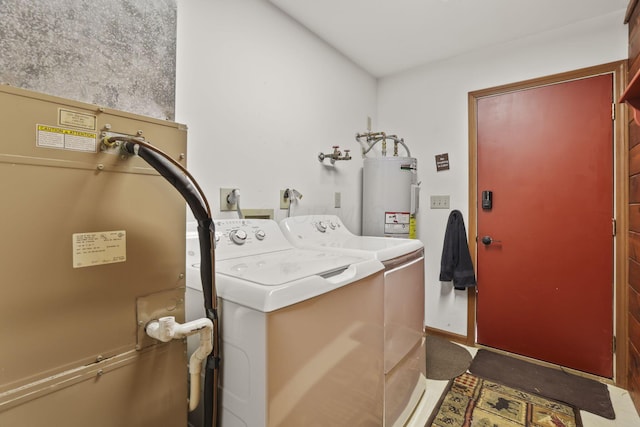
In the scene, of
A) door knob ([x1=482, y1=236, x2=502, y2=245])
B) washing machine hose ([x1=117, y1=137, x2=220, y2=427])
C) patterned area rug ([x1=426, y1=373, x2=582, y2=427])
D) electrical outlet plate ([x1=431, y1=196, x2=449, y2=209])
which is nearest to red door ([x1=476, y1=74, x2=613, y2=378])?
door knob ([x1=482, y1=236, x2=502, y2=245])

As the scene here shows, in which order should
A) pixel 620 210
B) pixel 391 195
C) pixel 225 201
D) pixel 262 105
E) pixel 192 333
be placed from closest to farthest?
pixel 192 333, pixel 225 201, pixel 262 105, pixel 620 210, pixel 391 195

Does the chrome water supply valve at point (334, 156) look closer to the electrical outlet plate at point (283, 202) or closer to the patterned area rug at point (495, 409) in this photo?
the electrical outlet plate at point (283, 202)

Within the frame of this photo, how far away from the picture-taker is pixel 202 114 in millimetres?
1519

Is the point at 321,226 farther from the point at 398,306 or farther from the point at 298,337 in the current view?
the point at 298,337

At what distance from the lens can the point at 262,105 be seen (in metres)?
1.84

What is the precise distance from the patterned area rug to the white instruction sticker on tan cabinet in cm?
170

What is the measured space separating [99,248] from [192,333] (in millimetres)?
316

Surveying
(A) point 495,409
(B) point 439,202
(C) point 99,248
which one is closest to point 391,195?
(B) point 439,202

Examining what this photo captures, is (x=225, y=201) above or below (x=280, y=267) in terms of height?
above

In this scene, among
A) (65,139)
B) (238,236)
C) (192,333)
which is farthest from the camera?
(238,236)

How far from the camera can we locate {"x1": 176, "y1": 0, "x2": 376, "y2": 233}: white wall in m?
1.50

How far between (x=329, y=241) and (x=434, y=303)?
140 centimetres

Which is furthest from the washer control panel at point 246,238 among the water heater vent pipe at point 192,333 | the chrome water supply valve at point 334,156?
the chrome water supply valve at point 334,156

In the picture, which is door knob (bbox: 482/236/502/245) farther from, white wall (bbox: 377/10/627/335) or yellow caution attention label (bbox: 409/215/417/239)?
yellow caution attention label (bbox: 409/215/417/239)
